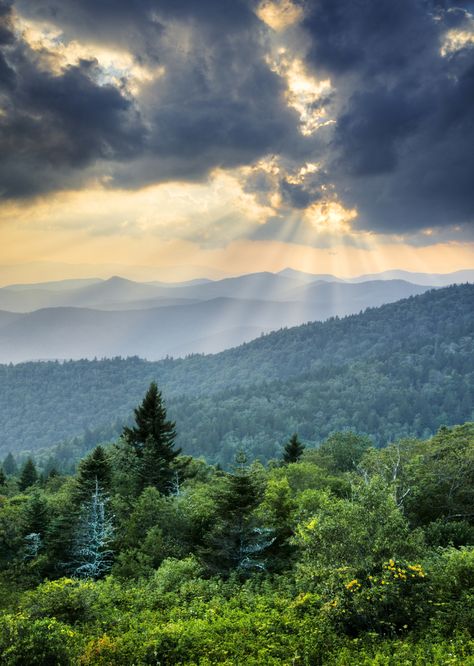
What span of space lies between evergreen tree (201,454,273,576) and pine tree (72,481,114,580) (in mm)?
8632

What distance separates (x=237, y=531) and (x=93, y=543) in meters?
12.5

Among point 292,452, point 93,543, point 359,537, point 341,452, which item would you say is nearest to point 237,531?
point 359,537

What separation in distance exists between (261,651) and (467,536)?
700 inches

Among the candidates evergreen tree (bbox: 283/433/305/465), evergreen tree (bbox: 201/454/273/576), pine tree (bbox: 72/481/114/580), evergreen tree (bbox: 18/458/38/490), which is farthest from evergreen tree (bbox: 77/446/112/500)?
evergreen tree (bbox: 18/458/38/490)

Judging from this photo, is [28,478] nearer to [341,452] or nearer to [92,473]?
[92,473]

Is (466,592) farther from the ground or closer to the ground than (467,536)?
farther from the ground

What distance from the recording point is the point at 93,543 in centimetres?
3212

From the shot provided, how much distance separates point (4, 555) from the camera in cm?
3350

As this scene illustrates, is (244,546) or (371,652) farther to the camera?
(244,546)

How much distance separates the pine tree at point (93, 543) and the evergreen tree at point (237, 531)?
863 centimetres

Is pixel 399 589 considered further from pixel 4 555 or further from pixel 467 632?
pixel 4 555

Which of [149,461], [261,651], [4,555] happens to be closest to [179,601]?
[261,651]

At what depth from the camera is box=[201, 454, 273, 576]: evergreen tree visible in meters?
25.3

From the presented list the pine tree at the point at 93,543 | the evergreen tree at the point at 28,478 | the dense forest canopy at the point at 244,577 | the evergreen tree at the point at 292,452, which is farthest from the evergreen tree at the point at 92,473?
the evergreen tree at the point at 28,478
